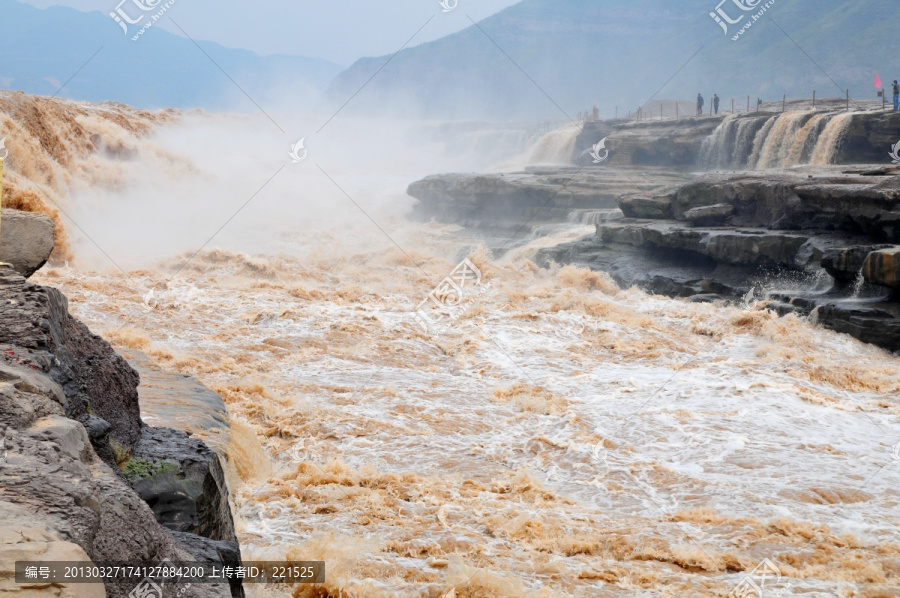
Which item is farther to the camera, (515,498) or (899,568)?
(515,498)

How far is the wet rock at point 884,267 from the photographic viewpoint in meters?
10.6

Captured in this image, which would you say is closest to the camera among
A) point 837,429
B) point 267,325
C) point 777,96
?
point 837,429

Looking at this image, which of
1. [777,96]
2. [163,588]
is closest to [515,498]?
[163,588]

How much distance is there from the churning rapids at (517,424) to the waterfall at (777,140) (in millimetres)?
7428

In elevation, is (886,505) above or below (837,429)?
below

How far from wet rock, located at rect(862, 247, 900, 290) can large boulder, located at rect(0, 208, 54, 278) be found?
10.7 meters

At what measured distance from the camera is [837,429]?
7859 millimetres

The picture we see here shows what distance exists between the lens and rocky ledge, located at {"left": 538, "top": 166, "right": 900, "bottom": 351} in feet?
37.2

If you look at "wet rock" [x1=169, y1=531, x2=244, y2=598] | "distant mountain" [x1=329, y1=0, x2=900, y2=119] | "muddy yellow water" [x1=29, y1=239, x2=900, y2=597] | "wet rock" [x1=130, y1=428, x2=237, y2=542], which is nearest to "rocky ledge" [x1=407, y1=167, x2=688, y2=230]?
"muddy yellow water" [x1=29, y1=239, x2=900, y2=597]

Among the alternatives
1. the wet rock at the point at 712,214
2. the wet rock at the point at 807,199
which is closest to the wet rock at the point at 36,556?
the wet rock at the point at 807,199

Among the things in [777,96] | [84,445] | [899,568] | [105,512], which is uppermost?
[777,96]

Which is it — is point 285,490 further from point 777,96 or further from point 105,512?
point 777,96

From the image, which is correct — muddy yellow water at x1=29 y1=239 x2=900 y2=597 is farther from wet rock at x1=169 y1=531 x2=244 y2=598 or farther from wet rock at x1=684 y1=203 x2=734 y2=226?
wet rock at x1=684 y1=203 x2=734 y2=226

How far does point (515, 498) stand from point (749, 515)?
1.87m
